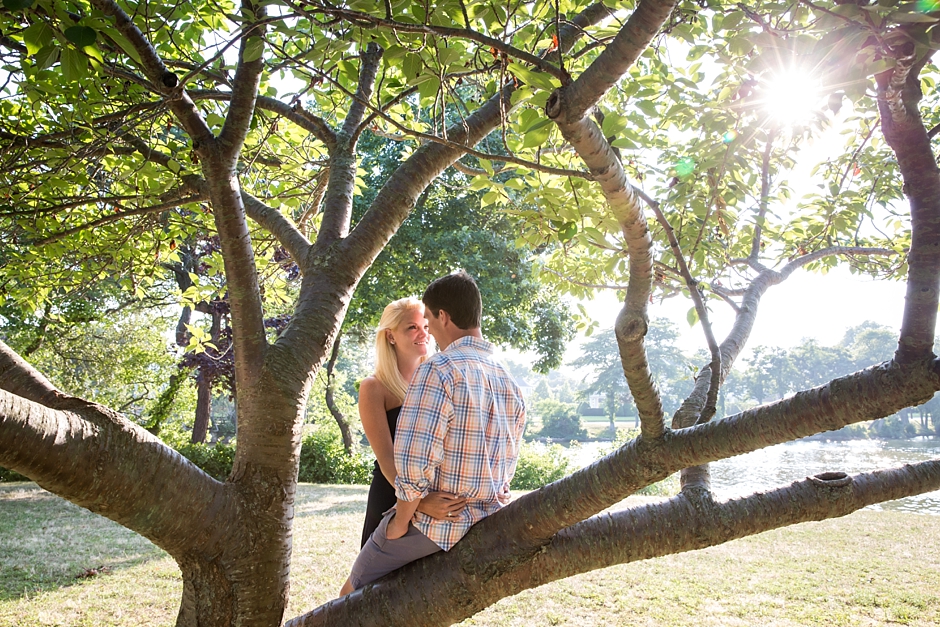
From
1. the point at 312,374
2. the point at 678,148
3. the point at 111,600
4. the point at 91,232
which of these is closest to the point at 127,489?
the point at 312,374

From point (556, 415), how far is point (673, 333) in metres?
12.1

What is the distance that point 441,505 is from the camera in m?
1.83

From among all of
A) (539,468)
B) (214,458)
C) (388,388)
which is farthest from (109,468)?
(539,468)

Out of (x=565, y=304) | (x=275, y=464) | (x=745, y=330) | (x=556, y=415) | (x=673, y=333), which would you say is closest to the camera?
(x=275, y=464)

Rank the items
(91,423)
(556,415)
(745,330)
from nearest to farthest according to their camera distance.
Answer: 1. (91,423)
2. (745,330)
3. (556,415)

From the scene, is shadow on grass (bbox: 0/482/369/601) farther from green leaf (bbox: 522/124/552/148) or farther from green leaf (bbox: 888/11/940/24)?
green leaf (bbox: 888/11/940/24)

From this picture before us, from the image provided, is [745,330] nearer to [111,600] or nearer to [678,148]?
[678,148]

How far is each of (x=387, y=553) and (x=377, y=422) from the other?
611mm

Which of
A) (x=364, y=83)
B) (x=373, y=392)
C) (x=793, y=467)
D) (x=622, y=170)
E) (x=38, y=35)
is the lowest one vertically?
(x=793, y=467)

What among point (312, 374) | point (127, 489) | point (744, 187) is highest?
point (744, 187)

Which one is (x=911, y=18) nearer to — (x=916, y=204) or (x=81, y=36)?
(x=916, y=204)

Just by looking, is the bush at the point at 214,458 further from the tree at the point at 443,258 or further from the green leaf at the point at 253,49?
the green leaf at the point at 253,49

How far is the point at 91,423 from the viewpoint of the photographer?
62.3 inches

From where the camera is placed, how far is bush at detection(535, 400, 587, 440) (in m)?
40.8
